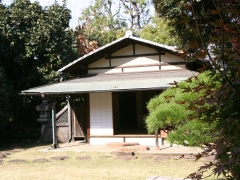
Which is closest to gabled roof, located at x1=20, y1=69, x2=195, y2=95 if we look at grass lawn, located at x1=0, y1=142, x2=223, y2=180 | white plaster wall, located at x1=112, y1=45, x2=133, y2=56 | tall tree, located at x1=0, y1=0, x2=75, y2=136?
white plaster wall, located at x1=112, y1=45, x2=133, y2=56

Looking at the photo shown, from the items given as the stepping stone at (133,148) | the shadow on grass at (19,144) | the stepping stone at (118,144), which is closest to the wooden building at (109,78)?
the stepping stone at (118,144)

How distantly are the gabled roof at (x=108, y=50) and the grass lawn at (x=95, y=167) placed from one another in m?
3.80

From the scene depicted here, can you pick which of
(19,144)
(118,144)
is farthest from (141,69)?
(19,144)

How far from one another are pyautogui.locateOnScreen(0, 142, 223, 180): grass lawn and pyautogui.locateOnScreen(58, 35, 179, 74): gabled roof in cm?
380

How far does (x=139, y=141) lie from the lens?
1165cm

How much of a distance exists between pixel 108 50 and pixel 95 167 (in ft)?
17.8

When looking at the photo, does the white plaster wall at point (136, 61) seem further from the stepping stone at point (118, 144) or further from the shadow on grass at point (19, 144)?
the shadow on grass at point (19, 144)

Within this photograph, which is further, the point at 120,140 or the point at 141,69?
the point at 141,69

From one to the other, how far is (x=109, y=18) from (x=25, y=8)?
60.5 ft

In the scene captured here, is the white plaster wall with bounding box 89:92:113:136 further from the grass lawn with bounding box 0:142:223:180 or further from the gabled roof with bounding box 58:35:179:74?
the grass lawn with bounding box 0:142:223:180

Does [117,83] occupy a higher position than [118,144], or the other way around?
[117,83]

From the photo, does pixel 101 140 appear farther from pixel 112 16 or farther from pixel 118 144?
pixel 112 16

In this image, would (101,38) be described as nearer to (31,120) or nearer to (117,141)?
(31,120)

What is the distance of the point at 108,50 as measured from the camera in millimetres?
12492
